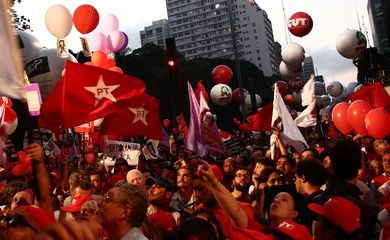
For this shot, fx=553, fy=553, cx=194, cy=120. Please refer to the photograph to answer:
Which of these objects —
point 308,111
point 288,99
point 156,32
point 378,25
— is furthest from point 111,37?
point 156,32

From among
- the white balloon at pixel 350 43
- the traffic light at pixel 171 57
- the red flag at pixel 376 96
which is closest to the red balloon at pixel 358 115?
the red flag at pixel 376 96

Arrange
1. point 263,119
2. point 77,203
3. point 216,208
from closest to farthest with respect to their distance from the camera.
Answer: point 216,208 → point 77,203 → point 263,119

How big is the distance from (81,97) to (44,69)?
196 inches

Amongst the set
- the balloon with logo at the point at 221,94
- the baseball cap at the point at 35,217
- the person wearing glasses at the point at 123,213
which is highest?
the balloon with logo at the point at 221,94

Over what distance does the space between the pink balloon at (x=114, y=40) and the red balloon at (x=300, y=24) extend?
5.47 m

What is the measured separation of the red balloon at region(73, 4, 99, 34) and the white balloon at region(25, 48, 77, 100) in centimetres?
148

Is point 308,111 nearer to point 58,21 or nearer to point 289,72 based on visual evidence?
point 58,21

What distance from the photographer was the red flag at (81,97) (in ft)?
24.1

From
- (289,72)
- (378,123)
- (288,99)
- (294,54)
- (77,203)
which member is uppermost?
(294,54)

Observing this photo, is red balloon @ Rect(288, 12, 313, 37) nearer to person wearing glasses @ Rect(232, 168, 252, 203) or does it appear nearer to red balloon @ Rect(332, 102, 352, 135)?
red balloon @ Rect(332, 102, 352, 135)

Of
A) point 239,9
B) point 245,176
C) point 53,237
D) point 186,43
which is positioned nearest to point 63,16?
point 245,176

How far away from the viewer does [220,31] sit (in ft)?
452

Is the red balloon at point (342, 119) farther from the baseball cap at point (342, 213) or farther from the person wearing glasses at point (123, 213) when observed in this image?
the person wearing glasses at point (123, 213)

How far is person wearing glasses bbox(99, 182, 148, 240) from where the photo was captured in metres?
3.16
